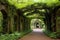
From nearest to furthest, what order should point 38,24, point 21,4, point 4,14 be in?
point 4,14 < point 21,4 < point 38,24

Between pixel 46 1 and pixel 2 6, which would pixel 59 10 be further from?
pixel 2 6

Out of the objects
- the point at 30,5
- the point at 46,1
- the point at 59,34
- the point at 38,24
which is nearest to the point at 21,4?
the point at 30,5

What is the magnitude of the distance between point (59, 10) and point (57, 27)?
189 cm

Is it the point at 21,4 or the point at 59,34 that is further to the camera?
the point at 21,4

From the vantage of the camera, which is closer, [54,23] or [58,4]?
[58,4]

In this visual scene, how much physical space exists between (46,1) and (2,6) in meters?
6.14

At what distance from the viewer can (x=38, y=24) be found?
194 ft

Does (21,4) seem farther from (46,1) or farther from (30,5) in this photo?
(46,1)

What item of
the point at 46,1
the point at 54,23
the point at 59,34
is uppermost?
the point at 46,1

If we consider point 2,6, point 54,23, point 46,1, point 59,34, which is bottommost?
point 59,34

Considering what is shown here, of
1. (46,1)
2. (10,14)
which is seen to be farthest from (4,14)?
(46,1)

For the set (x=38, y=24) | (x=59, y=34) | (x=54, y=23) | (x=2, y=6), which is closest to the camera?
(x=2, y=6)

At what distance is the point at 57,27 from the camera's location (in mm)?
17781

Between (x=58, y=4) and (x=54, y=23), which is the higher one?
(x=58, y=4)
